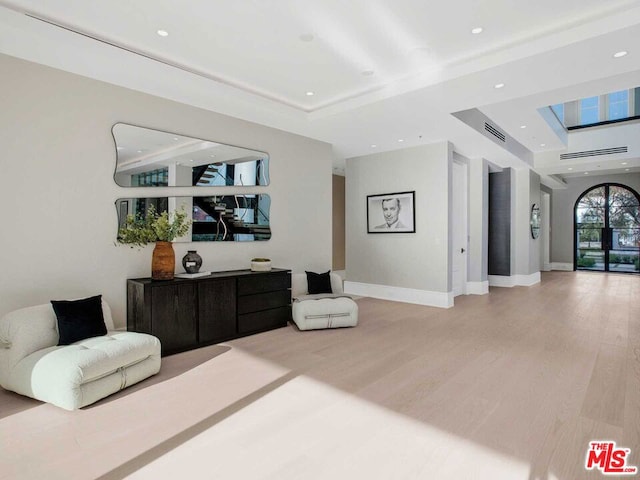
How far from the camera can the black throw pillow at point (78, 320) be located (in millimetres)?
3086

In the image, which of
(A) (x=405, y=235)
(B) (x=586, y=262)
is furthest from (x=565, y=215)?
(A) (x=405, y=235)

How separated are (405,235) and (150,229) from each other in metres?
4.42

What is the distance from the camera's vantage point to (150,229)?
13.3 ft

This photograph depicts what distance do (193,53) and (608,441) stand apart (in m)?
4.51

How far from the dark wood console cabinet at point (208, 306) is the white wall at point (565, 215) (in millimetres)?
11584

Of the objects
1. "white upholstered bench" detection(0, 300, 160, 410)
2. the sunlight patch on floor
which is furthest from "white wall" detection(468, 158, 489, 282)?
"white upholstered bench" detection(0, 300, 160, 410)

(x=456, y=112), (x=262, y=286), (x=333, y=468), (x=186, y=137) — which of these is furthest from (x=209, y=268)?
(x=456, y=112)

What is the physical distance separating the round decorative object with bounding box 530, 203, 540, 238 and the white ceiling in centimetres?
526

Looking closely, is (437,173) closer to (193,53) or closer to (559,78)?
(559,78)

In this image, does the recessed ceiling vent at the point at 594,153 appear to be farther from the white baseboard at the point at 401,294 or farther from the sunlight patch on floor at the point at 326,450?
the sunlight patch on floor at the point at 326,450

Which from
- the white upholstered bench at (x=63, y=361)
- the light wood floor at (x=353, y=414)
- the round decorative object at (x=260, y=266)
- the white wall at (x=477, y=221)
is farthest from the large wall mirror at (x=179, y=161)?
the white wall at (x=477, y=221)

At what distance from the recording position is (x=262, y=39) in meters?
3.38

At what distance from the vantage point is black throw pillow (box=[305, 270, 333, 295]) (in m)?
5.38

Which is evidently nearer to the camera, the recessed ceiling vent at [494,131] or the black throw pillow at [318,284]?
the black throw pillow at [318,284]
